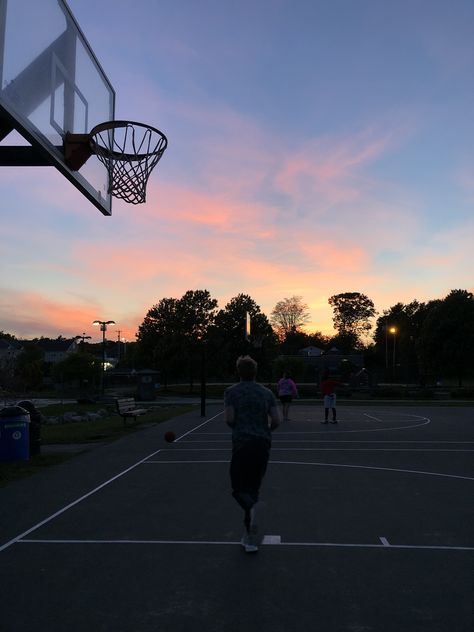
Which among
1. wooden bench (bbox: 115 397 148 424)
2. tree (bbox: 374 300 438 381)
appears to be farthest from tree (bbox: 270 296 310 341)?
wooden bench (bbox: 115 397 148 424)

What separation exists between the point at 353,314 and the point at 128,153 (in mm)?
123248

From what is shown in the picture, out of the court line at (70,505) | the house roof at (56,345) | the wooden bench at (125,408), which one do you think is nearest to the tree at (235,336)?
the wooden bench at (125,408)

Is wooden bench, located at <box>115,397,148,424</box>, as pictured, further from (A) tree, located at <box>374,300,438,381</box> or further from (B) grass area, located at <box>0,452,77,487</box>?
(A) tree, located at <box>374,300,438,381</box>

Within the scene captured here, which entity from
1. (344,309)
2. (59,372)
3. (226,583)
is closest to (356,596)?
(226,583)

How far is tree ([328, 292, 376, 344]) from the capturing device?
422 ft

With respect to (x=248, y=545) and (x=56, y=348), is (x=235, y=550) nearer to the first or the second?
(x=248, y=545)

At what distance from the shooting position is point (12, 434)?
11617 millimetres

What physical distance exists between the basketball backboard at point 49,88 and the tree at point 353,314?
12164 cm

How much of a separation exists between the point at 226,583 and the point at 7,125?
614 centimetres

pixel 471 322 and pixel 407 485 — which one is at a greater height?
pixel 471 322

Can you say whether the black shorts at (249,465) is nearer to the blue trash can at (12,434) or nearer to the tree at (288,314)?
the blue trash can at (12,434)

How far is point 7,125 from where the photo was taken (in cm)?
752

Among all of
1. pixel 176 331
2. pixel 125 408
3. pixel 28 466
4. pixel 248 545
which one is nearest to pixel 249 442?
pixel 248 545

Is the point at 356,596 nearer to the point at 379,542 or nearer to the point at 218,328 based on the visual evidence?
the point at 379,542
